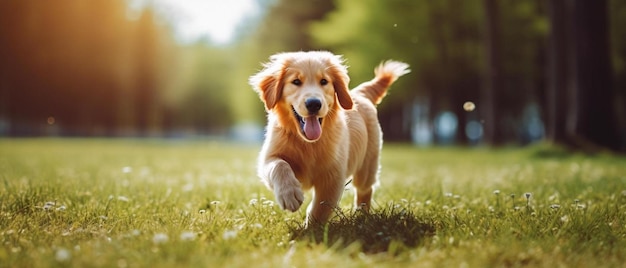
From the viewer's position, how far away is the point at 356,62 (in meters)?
26.1

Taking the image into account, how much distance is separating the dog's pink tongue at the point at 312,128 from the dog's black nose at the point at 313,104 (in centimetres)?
12

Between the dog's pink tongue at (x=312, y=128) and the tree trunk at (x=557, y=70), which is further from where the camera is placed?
the tree trunk at (x=557, y=70)

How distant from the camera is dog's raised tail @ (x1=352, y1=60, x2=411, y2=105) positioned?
6133 mm

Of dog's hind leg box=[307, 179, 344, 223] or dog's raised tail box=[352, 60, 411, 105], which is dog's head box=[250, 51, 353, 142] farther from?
dog's raised tail box=[352, 60, 411, 105]

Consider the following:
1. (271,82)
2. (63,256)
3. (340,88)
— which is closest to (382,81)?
(340,88)

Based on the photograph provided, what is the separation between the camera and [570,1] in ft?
48.0

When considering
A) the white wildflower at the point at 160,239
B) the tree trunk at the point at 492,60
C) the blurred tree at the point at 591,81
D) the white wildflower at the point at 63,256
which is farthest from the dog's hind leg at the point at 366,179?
the tree trunk at the point at 492,60

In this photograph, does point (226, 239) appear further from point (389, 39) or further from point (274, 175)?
point (389, 39)

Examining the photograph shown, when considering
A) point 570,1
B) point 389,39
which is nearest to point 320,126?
point 570,1

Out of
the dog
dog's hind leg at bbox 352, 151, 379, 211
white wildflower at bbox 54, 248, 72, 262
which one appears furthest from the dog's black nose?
white wildflower at bbox 54, 248, 72, 262

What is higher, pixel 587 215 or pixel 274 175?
pixel 274 175

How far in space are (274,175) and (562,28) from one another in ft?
50.5

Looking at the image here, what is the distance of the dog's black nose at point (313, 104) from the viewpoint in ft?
13.5

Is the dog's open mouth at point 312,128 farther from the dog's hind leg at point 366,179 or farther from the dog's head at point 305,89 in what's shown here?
the dog's hind leg at point 366,179
